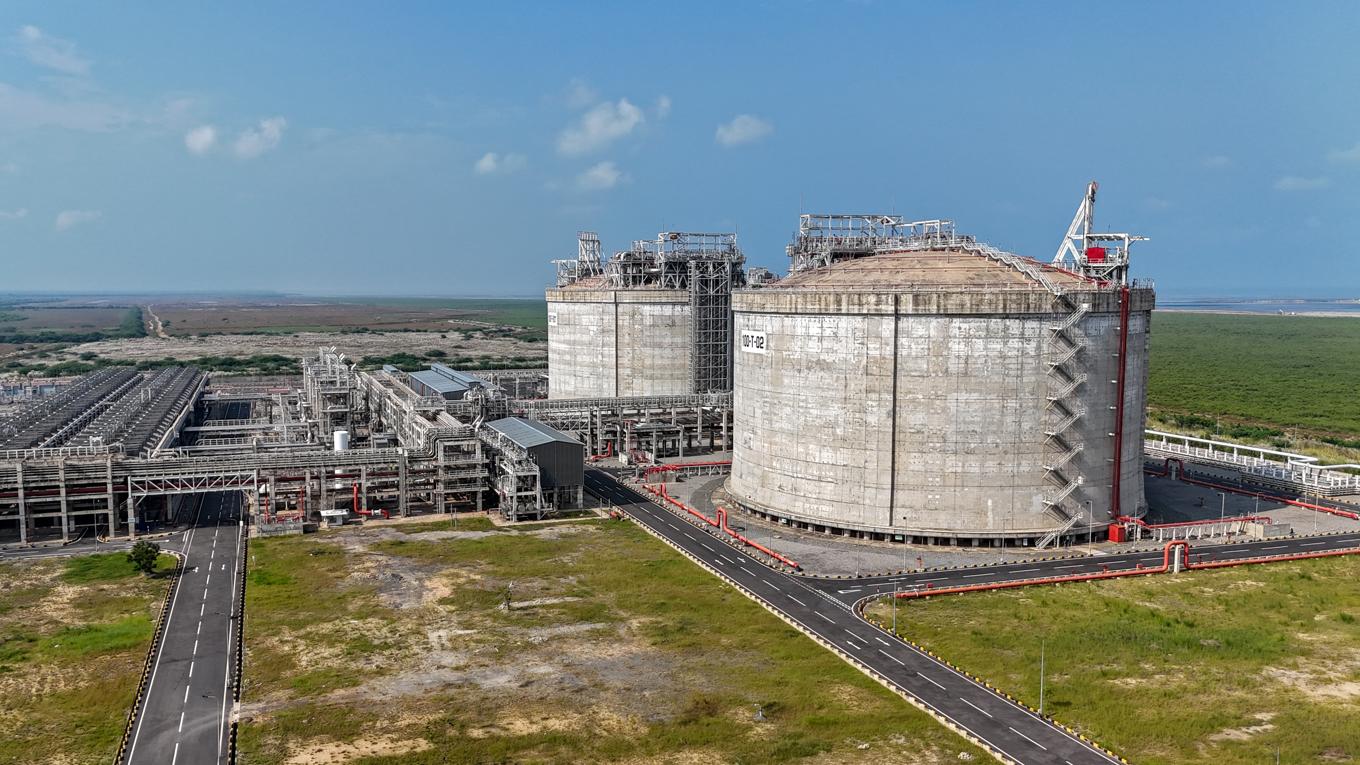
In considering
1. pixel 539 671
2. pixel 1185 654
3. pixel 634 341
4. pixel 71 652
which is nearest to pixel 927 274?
pixel 1185 654

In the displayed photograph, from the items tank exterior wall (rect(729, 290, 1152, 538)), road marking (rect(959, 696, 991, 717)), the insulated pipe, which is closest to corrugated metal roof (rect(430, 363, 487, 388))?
tank exterior wall (rect(729, 290, 1152, 538))

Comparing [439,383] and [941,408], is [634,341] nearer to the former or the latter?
[439,383]

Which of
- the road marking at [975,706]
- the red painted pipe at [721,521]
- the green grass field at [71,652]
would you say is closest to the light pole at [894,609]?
the red painted pipe at [721,521]

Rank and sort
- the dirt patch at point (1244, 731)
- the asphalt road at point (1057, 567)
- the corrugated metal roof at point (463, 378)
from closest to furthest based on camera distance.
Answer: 1. the dirt patch at point (1244, 731)
2. the asphalt road at point (1057, 567)
3. the corrugated metal roof at point (463, 378)

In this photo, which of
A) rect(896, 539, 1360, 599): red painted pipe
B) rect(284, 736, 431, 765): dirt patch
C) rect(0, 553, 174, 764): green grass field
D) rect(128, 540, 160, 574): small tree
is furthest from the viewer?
rect(128, 540, 160, 574): small tree

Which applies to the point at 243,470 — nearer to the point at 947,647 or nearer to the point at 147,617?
the point at 147,617

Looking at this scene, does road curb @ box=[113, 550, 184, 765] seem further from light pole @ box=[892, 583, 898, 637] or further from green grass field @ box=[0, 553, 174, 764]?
light pole @ box=[892, 583, 898, 637]

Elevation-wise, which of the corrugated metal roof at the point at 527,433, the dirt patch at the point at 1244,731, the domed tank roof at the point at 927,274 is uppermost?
the domed tank roof at the point at 927,274

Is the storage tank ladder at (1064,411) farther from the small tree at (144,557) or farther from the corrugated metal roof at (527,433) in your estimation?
the small tree at (144,557)
